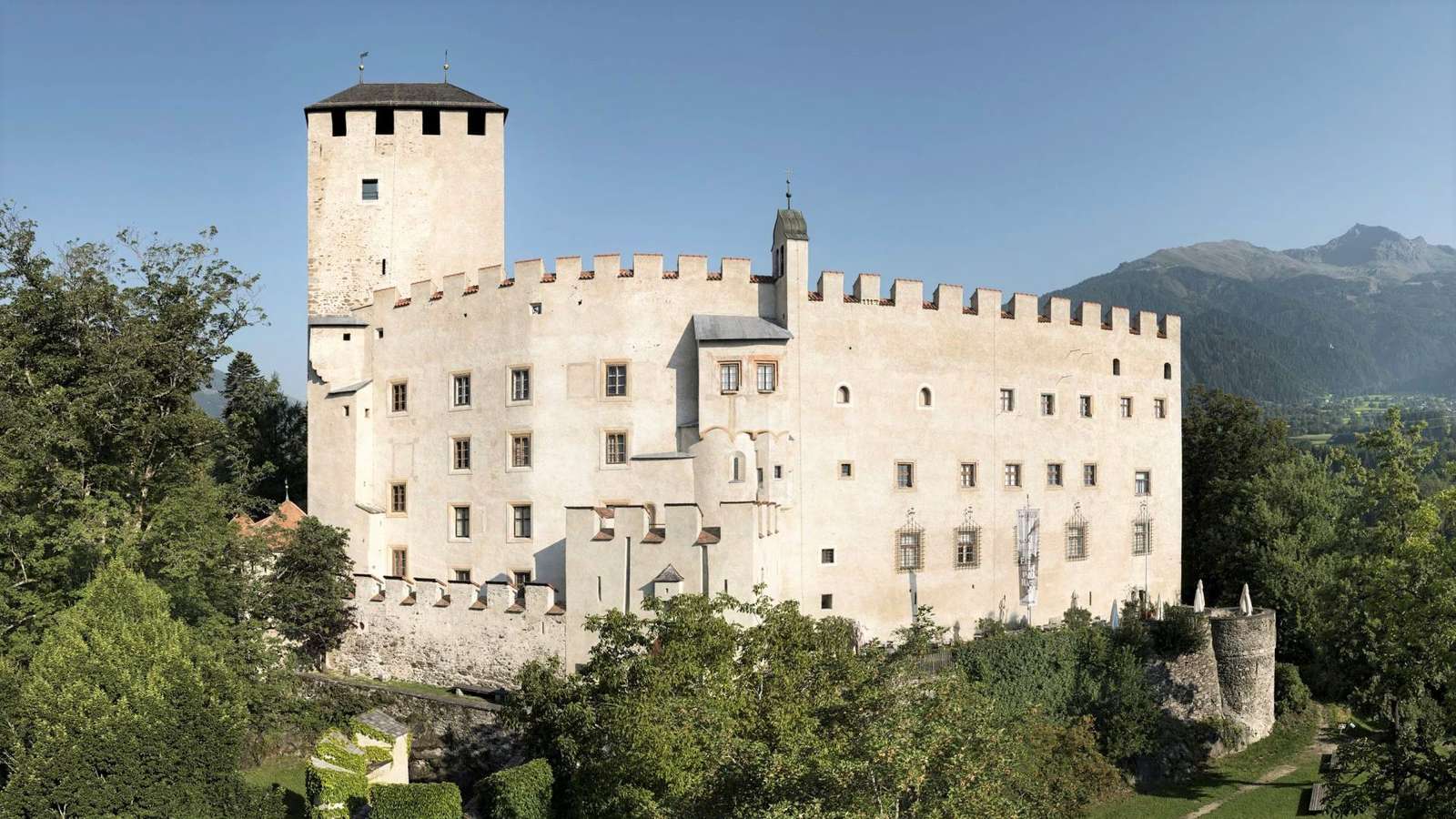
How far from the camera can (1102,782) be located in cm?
3159

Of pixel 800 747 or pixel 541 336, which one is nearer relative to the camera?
pixel 800 747

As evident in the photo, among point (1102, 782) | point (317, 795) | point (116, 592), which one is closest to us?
point (317, 795)

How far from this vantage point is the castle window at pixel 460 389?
113 feet

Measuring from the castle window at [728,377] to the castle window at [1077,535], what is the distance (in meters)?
13.9

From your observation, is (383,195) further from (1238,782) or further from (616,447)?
(1238,782)

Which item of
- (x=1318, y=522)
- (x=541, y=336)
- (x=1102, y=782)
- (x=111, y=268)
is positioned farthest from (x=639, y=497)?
(x=1318, y=522)

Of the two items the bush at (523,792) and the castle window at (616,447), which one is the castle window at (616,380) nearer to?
the castle window at (616,447)

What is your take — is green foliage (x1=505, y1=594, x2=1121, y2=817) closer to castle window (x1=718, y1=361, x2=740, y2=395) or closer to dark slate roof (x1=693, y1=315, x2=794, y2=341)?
castle window (x1=718, y1=361, x2=740, y2=395)

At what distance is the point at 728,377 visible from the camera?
105 ft

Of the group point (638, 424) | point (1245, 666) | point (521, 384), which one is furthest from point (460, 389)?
point (1245, 666)

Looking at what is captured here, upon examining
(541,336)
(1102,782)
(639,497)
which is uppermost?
(541,336)

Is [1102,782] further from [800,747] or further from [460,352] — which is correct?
[460,352]

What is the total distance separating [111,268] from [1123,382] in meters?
34.3

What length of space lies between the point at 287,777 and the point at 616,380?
14.2 meters
